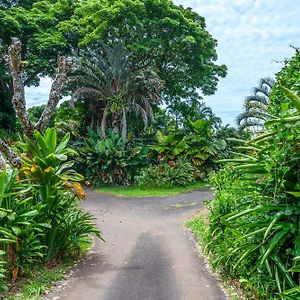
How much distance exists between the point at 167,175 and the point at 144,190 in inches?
57.9

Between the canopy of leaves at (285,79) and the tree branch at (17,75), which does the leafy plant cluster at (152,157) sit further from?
the canopy of leaves at (285,79)

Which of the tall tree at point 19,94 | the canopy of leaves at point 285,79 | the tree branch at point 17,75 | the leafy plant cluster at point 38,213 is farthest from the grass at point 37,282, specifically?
the canopy of leaves at point 285,79

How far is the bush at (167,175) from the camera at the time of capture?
15672 mm

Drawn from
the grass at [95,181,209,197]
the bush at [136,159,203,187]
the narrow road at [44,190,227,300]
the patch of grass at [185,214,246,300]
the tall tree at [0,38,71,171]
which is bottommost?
the narrow road at [44,190,227,300]

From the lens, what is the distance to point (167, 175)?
15953 millimetres

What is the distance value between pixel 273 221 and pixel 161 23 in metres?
15.8

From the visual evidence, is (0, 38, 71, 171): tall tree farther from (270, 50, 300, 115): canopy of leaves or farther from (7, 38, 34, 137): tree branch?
(270, 50, 300, 115): canopy of leaves

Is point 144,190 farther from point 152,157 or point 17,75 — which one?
point 17,75

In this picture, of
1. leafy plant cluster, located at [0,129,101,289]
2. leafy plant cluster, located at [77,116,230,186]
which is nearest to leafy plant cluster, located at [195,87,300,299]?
leafy plant cluster, located at [0,129,101,289]

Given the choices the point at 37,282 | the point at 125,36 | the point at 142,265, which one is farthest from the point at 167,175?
the point at 37,282

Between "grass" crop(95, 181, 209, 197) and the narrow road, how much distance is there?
3194 mm

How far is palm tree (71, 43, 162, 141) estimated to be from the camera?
663 inches

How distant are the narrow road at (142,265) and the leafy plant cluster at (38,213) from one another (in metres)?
0.59

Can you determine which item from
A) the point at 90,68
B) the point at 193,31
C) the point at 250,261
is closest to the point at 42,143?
the point at 250,261
